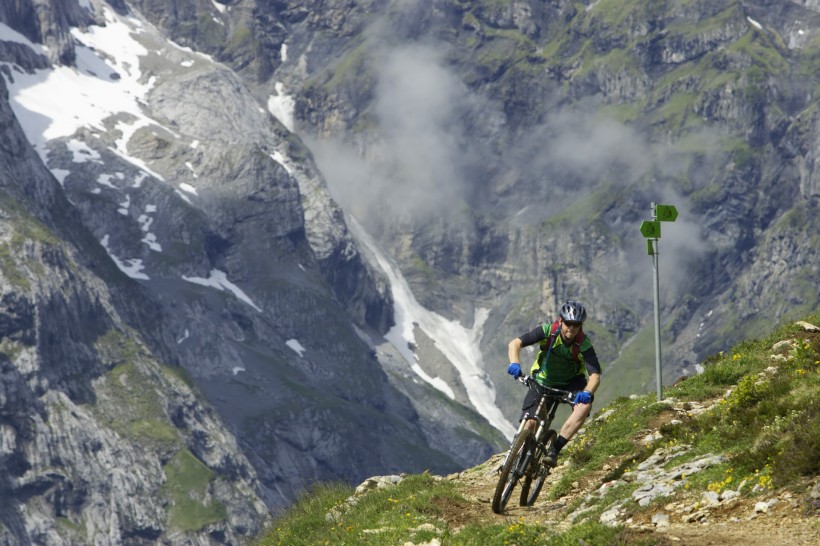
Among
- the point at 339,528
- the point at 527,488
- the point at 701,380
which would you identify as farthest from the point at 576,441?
the point at 339,528

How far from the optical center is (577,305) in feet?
75.9

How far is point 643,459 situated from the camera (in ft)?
84.4

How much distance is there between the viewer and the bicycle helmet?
22766 mm

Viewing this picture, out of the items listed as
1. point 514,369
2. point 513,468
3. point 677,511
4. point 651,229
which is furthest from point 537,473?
point 651,229

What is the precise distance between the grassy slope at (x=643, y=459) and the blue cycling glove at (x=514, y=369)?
2684mm

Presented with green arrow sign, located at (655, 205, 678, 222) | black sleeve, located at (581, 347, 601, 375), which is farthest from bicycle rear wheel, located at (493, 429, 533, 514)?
green arrow sign, located at (655, 205, 678, 222)

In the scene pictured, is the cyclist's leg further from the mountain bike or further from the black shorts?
the mountain bike

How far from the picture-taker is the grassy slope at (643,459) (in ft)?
64.8

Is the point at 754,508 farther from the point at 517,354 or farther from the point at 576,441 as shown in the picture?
the point at 576,441

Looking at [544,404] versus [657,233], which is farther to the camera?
[657,233]

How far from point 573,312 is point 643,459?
186 inches

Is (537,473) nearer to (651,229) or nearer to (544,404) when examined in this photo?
(544,404)

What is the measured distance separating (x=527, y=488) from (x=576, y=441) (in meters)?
7.04

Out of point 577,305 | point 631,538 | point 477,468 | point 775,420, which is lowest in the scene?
point 477,468
